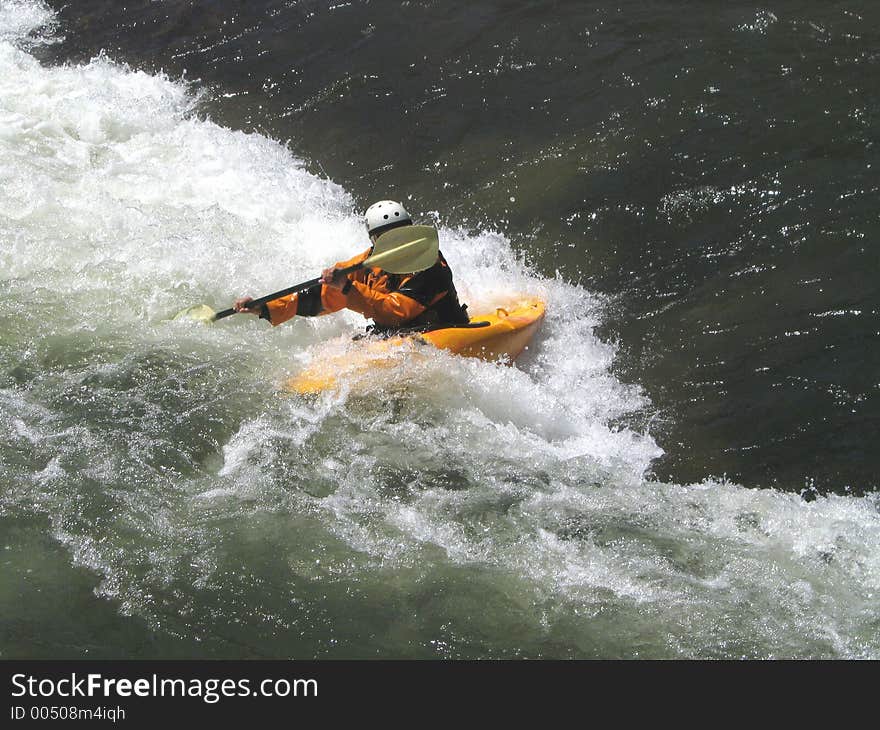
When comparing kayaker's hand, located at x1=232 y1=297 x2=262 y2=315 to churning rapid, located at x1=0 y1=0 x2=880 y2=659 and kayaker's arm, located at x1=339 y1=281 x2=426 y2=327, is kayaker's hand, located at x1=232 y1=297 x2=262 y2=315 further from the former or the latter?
kayaker's arm, located at x1=339 y1=281 x2=426 y2=327

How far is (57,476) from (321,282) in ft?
5.86

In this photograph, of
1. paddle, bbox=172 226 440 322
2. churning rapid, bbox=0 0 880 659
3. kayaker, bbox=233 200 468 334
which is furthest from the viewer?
kayaker, bbox=233 200 468 334

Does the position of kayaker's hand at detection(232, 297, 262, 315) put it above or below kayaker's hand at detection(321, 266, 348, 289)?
below

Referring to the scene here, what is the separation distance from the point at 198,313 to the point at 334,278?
1120mm

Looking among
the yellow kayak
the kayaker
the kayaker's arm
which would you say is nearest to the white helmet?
the kayaker

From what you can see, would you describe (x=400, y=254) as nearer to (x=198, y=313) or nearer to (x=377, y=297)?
(x=377, y=297)

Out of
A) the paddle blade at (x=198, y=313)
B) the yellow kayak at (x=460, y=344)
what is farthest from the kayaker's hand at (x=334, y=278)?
the paddle blade at (x=198, y=313)

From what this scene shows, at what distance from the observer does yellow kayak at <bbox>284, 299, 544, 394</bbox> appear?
527 cm

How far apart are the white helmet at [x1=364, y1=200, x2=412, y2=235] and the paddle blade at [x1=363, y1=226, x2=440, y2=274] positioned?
8.1 inches

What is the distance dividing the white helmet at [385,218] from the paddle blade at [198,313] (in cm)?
117

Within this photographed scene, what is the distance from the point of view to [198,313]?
5.89 meters

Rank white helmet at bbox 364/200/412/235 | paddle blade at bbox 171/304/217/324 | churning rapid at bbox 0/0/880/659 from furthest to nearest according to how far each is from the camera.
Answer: paddle blade at bbox 171/304/217/324
white helmet at bbox 364/200/412/235
churning rapid at bbox 0/0/880/659

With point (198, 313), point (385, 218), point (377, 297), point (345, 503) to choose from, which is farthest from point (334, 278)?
point (345, 503)

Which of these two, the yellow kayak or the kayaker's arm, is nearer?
the yellow kayak
